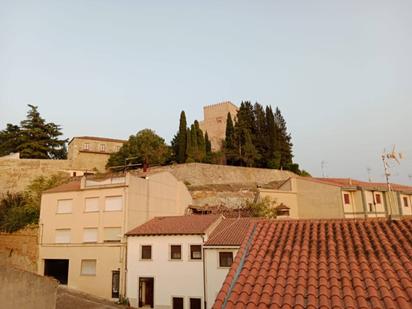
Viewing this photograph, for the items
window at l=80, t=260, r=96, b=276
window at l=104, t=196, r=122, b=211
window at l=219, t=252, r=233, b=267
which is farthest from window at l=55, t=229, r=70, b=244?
window at l=219, t=252, r=233, b=267

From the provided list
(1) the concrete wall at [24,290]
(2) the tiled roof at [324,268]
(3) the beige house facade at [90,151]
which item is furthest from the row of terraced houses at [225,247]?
(3) the beige house facade at [90,151]

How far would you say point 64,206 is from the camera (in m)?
27.3

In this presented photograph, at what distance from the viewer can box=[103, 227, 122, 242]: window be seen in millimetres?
24586

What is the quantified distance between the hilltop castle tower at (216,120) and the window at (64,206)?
1833 inches

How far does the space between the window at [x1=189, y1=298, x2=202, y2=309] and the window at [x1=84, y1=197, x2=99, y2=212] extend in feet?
36.3

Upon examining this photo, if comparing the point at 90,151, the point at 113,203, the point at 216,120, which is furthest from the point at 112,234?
the point at 216,120

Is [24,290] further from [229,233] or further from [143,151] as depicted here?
[143,151]

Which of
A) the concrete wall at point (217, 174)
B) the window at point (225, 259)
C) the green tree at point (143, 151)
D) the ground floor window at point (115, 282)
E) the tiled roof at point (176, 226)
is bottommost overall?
the ground floor window at point (115, 282)

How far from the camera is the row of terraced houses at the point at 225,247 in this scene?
5516 millimetres

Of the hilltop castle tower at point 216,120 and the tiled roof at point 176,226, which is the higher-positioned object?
the hilltop castle tower at point 216,120

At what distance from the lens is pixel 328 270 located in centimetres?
596

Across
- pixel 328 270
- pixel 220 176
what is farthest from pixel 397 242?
pixel 220 176

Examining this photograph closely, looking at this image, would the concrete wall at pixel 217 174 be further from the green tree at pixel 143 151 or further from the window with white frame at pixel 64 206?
the window with white frame at pixel 64 206

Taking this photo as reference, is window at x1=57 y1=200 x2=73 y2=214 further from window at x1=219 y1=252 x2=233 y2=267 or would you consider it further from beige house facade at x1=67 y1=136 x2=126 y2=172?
beige house facade at x1=67 y1=136 x2=126 y2=172
